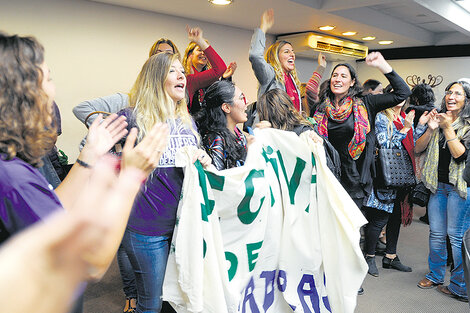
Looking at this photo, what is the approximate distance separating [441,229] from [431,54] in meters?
6.39

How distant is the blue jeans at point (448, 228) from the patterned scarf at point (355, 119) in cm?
71

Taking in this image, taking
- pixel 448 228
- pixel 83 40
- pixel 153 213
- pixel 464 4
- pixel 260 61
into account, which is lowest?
pixel 448 228

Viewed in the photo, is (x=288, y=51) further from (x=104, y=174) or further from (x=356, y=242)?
(x=104, y=174)

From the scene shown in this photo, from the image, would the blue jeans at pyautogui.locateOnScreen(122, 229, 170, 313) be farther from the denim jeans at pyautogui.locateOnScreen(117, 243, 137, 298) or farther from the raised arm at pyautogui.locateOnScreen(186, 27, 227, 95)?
the raised arm at pyautogui.locateOnScreen(186, 27, 227, 95)

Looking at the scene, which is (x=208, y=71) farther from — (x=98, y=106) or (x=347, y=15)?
(x=347, y=15)

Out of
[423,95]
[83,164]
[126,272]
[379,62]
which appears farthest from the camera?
[423,95]

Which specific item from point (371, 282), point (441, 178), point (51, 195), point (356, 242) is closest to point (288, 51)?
point (441, 178)

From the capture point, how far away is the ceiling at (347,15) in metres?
4.29

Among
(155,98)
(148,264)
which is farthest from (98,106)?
(148,264)

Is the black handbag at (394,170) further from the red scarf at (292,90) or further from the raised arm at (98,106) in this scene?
the raised arm at (98,106)

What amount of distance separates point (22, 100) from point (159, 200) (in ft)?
2.94

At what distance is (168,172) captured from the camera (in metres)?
1.66

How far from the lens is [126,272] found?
2244mm

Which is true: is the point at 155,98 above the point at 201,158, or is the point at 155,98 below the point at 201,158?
above
